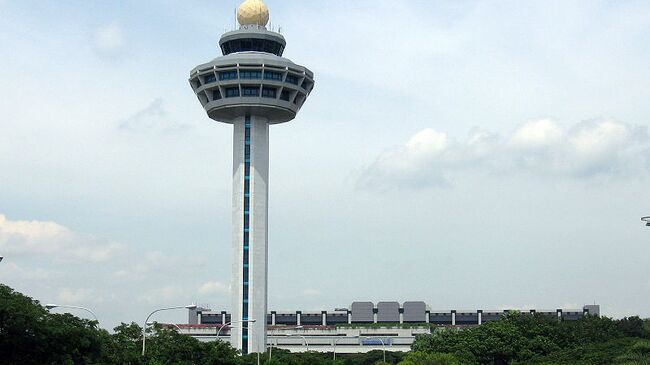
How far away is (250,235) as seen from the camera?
445 feet

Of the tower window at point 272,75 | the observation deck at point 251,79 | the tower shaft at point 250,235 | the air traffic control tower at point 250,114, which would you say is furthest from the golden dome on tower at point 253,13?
the tower shaft at point 250,235

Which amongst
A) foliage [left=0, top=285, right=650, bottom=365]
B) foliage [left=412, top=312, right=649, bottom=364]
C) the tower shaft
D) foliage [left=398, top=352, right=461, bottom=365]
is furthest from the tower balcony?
foliage [left=398, top=352, right=461, bottom=365]

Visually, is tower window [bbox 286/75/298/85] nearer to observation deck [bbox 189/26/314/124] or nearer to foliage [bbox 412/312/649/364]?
observation deck [bbox 189/26/314/124]

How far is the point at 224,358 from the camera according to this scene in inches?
3893

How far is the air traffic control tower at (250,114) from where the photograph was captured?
135000 millimetres

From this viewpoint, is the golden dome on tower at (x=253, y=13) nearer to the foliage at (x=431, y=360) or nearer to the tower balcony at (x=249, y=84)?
the tower balcony at (x=249, y=84)

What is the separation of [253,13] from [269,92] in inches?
498

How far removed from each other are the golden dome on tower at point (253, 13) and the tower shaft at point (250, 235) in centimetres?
1450

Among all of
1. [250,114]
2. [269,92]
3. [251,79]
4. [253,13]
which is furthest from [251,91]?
[253,13]

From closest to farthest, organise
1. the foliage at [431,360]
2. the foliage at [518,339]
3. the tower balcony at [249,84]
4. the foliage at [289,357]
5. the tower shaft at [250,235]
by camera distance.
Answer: the foliage at [289,357] < the foliage at [431,360] < the foliage at [518,339] < the tower shaft at [250,235] < the tower balcony at [249,84]

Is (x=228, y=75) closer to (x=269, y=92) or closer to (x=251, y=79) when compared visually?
(x=251, y=79)

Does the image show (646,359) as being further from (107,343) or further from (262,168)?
(262,168)

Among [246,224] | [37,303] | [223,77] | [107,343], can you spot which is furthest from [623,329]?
[37,303]

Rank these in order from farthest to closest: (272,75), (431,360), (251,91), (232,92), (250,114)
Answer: (250,114) → (232,92) → (272,75) → (251,91) → (431,360)
